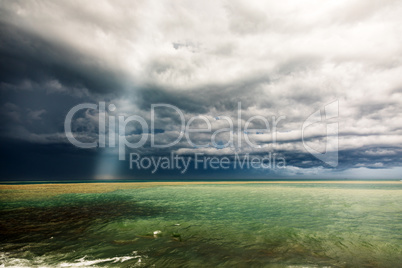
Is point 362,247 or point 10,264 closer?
point 10,264

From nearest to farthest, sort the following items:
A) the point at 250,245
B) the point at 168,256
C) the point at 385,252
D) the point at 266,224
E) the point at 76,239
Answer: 1. the point at 168,256
2. the point at 385,252
3. the point at 250,245
4. the point at 76,239
5. the point at 266,224

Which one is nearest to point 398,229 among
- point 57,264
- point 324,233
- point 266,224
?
point 324,233

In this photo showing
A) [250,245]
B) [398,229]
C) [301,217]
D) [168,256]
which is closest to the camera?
[168,256]

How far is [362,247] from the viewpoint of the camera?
10172mm

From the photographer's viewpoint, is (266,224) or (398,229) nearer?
(398,229)

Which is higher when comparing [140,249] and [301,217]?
[140,249]

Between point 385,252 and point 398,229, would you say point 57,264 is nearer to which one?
point 385,252

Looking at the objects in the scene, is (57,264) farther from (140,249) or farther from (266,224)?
(266,224)

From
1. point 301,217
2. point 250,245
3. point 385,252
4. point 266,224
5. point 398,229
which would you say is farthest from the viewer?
point 301,217

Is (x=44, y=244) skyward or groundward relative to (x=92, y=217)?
skyward

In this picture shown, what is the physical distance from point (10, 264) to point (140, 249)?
5023 millimetres

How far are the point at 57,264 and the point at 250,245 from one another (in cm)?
860

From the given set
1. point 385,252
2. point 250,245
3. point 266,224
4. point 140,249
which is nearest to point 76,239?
point 140,249

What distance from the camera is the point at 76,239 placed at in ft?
37.1
